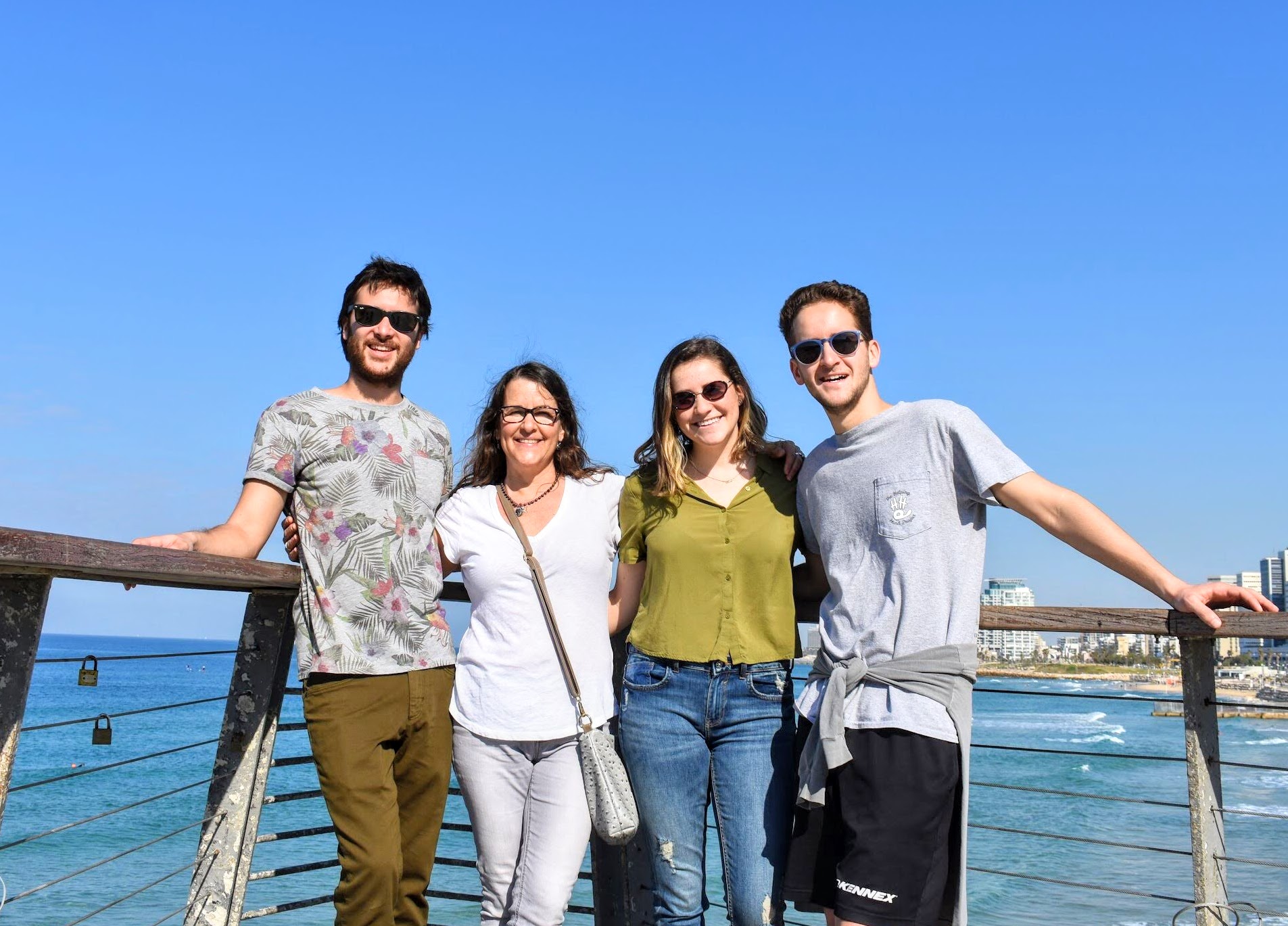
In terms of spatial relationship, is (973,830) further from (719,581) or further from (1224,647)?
(1224,647)

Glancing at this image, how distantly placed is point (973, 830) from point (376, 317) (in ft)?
71.1

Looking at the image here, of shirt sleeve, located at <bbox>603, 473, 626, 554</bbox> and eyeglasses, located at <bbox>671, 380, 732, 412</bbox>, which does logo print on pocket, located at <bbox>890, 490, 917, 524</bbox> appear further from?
shirt sleeve, located at <bbox>603, 473, 626, 554</bbox>

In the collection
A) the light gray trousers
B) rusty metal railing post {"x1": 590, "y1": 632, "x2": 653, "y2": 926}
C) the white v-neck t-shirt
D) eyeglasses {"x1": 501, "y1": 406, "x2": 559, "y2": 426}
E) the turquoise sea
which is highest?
eyeglasses {"x1": 501, "y1": 406, "x2": 559, "y2": 426}

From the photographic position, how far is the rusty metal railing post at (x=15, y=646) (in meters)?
2.02

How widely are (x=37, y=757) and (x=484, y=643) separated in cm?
3467

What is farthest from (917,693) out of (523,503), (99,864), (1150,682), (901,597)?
(1150,682)

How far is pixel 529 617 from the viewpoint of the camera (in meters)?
2.88

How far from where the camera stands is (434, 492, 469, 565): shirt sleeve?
300 centimetres

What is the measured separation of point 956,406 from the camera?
2627mm

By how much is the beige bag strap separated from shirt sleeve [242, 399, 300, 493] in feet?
2.00

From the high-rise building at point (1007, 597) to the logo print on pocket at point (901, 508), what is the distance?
257mm

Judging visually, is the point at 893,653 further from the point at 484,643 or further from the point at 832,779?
the point at 484,643

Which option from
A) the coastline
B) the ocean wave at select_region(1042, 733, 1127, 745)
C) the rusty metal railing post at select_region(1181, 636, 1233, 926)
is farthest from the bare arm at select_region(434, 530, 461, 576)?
the coastline

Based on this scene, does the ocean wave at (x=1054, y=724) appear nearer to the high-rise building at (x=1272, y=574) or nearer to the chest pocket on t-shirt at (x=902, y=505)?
the chest pocket on t-shirt at (x=902, y=505)
